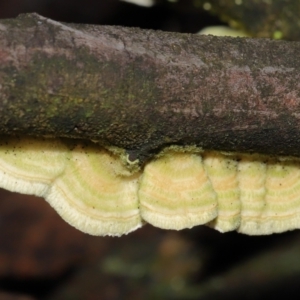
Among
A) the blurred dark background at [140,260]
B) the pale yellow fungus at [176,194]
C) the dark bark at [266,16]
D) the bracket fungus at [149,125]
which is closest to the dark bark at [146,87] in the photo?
the bracket fungus at [149,125]

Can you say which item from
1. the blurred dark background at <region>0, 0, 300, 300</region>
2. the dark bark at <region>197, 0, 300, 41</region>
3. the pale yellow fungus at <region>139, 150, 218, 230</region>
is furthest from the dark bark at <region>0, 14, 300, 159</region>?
the blurred dark background at <region>0, 0, 300, 300</region>

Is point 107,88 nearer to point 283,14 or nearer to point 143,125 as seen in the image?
point 143,125

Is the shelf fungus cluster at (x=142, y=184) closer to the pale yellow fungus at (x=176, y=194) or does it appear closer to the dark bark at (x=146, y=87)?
the pale yellow fungus at (x=176, y=194)

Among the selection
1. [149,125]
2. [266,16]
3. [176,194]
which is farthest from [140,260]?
[149,125]

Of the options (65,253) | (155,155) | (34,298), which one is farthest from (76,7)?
(155,155)

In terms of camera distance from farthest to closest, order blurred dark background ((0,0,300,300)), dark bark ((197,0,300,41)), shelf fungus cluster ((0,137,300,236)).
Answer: blurred dark background ((0,0,300,300)) < dark bark ((197,0,300,41)) < shelf fungus cluster ((0,137,300,236))

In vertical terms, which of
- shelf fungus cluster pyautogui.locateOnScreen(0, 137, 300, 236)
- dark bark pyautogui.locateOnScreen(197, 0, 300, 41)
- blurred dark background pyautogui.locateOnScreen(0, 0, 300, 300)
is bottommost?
blurred dark background pyautogui.locateOnScreen(0, 0, 300, 300)

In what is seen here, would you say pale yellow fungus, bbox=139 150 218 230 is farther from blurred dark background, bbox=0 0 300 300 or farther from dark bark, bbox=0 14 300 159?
blurred dark background, bbox=0 0 300 300
